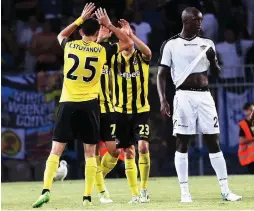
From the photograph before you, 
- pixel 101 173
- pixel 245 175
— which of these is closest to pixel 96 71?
pixel 101 173

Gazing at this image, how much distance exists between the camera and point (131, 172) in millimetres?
11812

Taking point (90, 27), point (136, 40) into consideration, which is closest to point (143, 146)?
point (136, 40)

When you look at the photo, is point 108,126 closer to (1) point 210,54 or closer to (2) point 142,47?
(2) point 142,47

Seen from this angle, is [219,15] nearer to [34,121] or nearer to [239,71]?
[239,71]

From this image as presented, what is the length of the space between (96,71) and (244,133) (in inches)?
353

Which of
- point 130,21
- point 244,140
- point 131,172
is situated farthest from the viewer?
point 130,21

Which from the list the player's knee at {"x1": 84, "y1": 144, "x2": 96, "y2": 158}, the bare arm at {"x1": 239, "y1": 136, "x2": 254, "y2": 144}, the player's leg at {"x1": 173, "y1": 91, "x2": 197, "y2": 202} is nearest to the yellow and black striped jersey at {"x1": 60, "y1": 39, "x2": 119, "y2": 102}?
the player's knee at {"x1": 84, "y1": 144, "x2": 96, "y2": 158}

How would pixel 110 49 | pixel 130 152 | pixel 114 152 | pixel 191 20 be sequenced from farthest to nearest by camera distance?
pixel 114 152 < pixel 130 152 < pixel 191 20 < pixel 110 49

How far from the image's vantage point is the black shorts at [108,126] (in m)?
12.0

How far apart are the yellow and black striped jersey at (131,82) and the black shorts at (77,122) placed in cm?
139

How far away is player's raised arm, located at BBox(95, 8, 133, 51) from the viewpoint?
35.5 ft

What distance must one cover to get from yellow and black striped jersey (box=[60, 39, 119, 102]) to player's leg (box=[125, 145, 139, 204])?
154cm

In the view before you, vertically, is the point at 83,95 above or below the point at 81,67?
below

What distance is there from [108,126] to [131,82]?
0.69m
